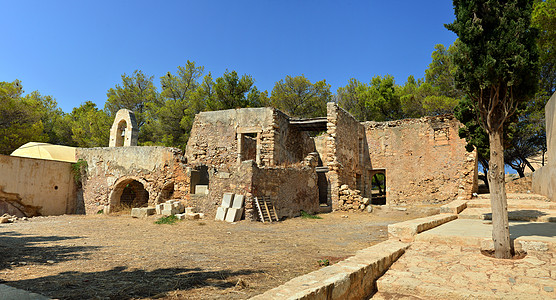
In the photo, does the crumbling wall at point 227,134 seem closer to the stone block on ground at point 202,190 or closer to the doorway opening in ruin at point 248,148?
the doorway opening in ruin at point 248,148

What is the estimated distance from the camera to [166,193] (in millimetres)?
15000

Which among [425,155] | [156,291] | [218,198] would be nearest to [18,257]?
[156,291]

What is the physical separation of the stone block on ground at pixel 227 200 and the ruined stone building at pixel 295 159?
3493 millimetres

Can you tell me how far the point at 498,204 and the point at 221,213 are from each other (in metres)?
7.99

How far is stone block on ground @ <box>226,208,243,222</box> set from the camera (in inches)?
401

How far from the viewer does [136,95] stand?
88.3ft

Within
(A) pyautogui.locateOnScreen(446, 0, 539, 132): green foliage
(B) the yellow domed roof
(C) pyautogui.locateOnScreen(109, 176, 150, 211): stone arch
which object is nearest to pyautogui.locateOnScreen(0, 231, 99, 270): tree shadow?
(A) pyautogui.locateOnScreen(446, 0, 539, 132): green foliage

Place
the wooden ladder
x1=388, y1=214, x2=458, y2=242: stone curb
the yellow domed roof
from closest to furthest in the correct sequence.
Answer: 1. x1=388, y1=214, x2=458, y2=242: stone curb
2. the wooden ladder
3. the yellow domed roof

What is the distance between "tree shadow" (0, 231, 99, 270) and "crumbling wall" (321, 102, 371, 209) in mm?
10547

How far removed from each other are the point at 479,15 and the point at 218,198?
894 centimetres

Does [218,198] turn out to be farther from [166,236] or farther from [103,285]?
[103,285]

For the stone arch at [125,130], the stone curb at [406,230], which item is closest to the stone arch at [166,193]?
the stone arch at [125,130]

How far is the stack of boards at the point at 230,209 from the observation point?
33.6 ft

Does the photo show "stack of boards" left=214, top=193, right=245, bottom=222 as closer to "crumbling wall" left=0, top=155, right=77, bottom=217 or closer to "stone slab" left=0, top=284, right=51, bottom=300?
"stone slab" left=0, top=284, right=51, bottom=300
